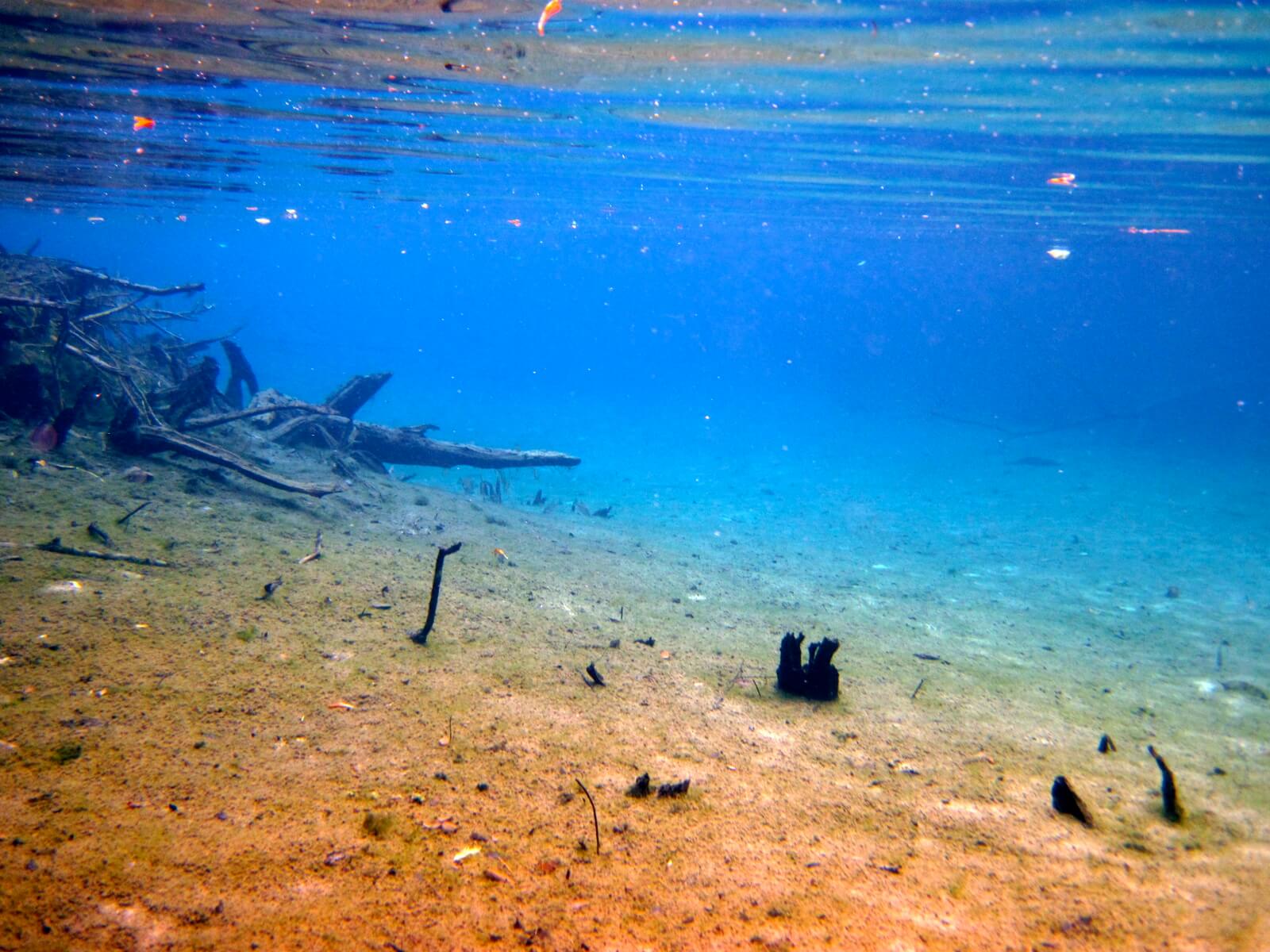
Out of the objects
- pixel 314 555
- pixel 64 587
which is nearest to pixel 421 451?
pixel 314 555

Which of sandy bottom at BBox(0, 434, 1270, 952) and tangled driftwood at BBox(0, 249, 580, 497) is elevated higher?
tangled driftwood at BBox(0, 249, 580, 497)

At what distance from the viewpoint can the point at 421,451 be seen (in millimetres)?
15469

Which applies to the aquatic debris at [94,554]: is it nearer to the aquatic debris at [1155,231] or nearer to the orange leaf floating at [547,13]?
the orange leaf floating at [547,13]

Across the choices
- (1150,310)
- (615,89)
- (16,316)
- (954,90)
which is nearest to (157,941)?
(16,316)

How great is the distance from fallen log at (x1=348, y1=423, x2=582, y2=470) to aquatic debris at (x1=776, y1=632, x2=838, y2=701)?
11741 mm

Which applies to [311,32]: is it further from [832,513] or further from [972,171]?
[972,171]

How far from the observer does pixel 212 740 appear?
3.69 metres

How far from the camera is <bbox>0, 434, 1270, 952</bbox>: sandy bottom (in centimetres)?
267

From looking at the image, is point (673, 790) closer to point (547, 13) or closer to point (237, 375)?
point (547, 13)

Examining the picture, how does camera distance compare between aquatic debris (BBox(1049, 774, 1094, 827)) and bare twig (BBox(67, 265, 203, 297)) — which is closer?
aquatic debris (BBox(1049, 774, 1094, 827))

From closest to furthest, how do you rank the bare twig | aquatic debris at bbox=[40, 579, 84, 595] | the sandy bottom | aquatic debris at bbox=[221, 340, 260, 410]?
the sandy bottom
aquatic debris at bbox=[40, 579, 84, 595]
the bare twig
aquatic debris at bbox=[221, 340, 260, 410]

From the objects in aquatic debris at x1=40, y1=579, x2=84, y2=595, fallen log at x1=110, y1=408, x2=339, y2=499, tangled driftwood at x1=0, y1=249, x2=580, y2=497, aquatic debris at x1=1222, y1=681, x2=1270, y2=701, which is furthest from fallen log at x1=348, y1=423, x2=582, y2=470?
aquatic debris at x1=1222, y1=681, x2=1270, y2=701

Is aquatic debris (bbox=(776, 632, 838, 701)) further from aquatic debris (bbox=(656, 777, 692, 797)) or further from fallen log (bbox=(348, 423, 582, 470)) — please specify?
fallen log (bbox=(348, 423, 582, 470))

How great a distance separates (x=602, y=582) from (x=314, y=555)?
170 inches
